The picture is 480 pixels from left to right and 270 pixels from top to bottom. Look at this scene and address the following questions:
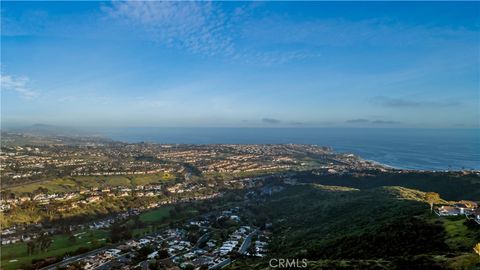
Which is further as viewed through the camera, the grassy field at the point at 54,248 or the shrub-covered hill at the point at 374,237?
the grassy field at the point at 54,248

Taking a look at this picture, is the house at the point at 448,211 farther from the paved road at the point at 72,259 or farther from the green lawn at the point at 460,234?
the paved road at the point at 72,259

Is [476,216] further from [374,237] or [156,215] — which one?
[156,215]

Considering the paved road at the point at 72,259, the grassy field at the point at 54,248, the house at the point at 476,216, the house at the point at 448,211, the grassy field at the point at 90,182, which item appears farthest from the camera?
the grassy field at the point at 90,182

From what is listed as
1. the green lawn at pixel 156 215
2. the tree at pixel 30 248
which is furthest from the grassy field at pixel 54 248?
the green lawn at pixel 156 215

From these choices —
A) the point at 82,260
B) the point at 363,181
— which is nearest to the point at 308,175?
the point at 363,181

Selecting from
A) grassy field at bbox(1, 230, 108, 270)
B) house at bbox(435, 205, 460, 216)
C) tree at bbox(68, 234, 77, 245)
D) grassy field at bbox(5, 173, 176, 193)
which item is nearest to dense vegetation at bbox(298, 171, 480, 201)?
house at bbox(435, 205, 460, 216)

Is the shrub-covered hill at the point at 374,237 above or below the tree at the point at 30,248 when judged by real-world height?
above

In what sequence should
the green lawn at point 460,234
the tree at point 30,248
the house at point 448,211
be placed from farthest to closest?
the tree at point 30,248
the house at point 448,211
the green lawn at point 460,234

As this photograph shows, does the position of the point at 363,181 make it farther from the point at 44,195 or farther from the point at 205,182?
the point at 44,195
